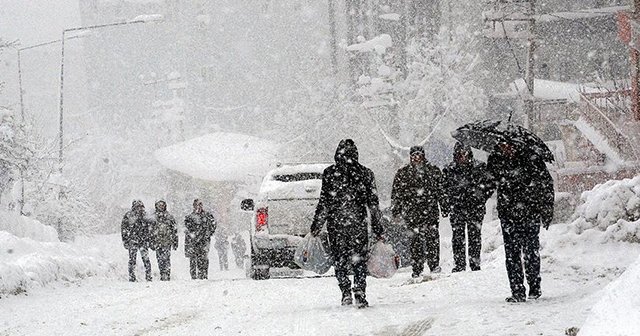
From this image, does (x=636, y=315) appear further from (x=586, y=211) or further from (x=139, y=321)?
(x=586, y=211)

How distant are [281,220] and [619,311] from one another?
8793 millimetres

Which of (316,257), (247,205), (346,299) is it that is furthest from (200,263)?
(346,299)

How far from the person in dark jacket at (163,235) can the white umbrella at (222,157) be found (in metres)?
34.4

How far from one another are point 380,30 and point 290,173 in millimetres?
39541

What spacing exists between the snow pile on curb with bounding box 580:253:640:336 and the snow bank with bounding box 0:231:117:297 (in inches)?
384

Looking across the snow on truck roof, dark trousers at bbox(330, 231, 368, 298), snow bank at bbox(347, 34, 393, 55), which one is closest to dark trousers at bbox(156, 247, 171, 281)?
the snow on truck roof

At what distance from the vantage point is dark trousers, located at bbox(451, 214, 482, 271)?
484 inches

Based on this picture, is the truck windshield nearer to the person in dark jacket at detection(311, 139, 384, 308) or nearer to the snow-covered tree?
the person in dark jacket at detection(311, 139, 384, 308)

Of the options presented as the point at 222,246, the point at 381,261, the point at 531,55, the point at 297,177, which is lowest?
the point at 222,246

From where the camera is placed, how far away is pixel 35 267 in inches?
573

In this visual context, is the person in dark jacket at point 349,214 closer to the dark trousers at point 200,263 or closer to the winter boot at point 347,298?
the winter boot at point 347,298

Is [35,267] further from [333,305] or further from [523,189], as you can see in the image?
[523,189]

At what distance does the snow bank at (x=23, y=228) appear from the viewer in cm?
2306

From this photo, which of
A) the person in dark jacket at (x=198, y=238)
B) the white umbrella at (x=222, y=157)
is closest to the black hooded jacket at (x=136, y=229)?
the person in dark jacket at (x=198, y=238)
